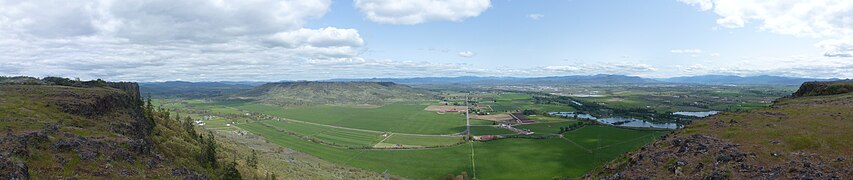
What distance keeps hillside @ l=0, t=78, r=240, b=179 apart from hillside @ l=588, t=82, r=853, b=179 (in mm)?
50001

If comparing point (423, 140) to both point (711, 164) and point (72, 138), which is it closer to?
point (72, 138)

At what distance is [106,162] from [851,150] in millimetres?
67007

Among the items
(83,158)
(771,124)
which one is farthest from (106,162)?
(771,124)

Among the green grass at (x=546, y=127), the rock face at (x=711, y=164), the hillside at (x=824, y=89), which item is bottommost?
the green grass at (x=546, y=127)

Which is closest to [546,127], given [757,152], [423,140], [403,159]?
[423,140]

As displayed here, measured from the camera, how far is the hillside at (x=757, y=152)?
1296 inches

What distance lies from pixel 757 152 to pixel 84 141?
6644 centimetres

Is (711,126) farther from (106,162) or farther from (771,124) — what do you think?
(106,162)

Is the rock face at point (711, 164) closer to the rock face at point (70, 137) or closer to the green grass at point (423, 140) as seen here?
the rock face at point (70, 137)

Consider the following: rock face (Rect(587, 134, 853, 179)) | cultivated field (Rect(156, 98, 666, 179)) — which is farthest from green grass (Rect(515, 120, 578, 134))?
rock face (Rect(587, 134, 853, 179))

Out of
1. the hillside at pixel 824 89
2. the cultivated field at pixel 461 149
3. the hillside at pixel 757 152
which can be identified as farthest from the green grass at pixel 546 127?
the hillside at pixel 757 152

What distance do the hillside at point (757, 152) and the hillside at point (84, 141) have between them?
5000cm

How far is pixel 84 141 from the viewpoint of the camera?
45688 millimetres

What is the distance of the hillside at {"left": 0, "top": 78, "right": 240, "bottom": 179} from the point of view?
3772cm
